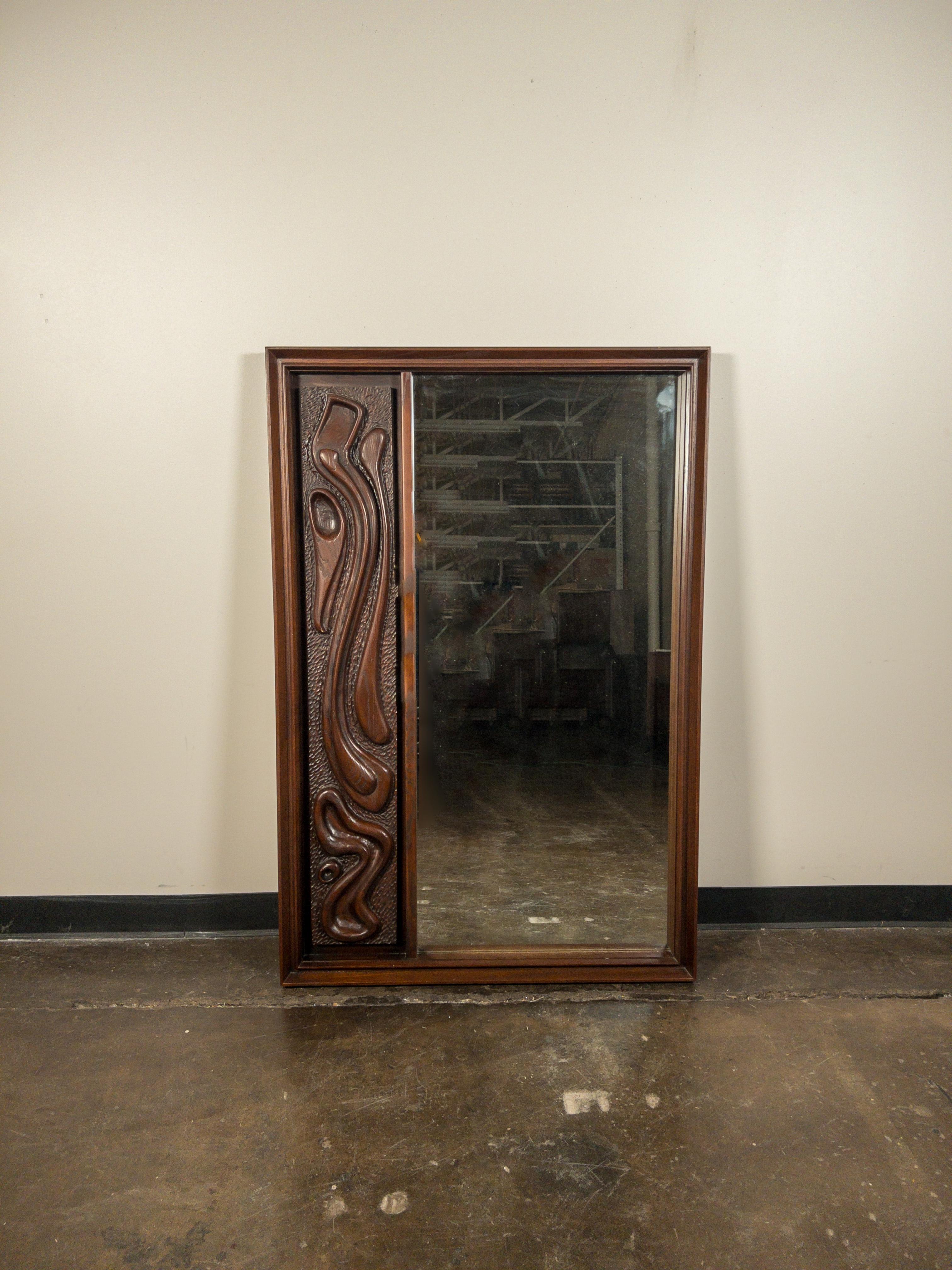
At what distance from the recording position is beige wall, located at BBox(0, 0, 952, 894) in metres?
→ 2.56

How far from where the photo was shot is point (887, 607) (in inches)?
109

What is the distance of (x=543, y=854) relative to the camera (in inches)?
102

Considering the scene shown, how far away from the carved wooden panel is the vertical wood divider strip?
0.10ft

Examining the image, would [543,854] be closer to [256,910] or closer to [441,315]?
[256,910]

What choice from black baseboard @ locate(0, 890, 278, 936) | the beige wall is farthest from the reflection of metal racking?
black baseboard @ locate(0, 890, 278, 936)

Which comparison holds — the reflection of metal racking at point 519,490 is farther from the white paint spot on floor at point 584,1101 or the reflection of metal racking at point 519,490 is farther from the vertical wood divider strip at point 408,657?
the white paint spot on floor at point 584,1101

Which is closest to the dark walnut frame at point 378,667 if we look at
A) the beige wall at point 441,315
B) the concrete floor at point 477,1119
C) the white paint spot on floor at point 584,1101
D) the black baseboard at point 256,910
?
the concrete floor at point 477,1119

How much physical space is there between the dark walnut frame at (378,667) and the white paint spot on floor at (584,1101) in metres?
0.53

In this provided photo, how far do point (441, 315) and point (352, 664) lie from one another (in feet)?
3.78

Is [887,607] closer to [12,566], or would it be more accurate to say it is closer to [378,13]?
[378,13]

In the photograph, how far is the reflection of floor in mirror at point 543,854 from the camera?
8.32ft

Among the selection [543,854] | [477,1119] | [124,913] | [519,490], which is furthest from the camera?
[124,913]

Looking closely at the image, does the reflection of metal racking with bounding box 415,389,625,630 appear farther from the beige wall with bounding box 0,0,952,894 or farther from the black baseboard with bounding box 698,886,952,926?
the black baseboard with bounding box 698,886,952,926

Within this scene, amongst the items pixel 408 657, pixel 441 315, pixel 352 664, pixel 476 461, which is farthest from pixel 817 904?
pixel 441 315
